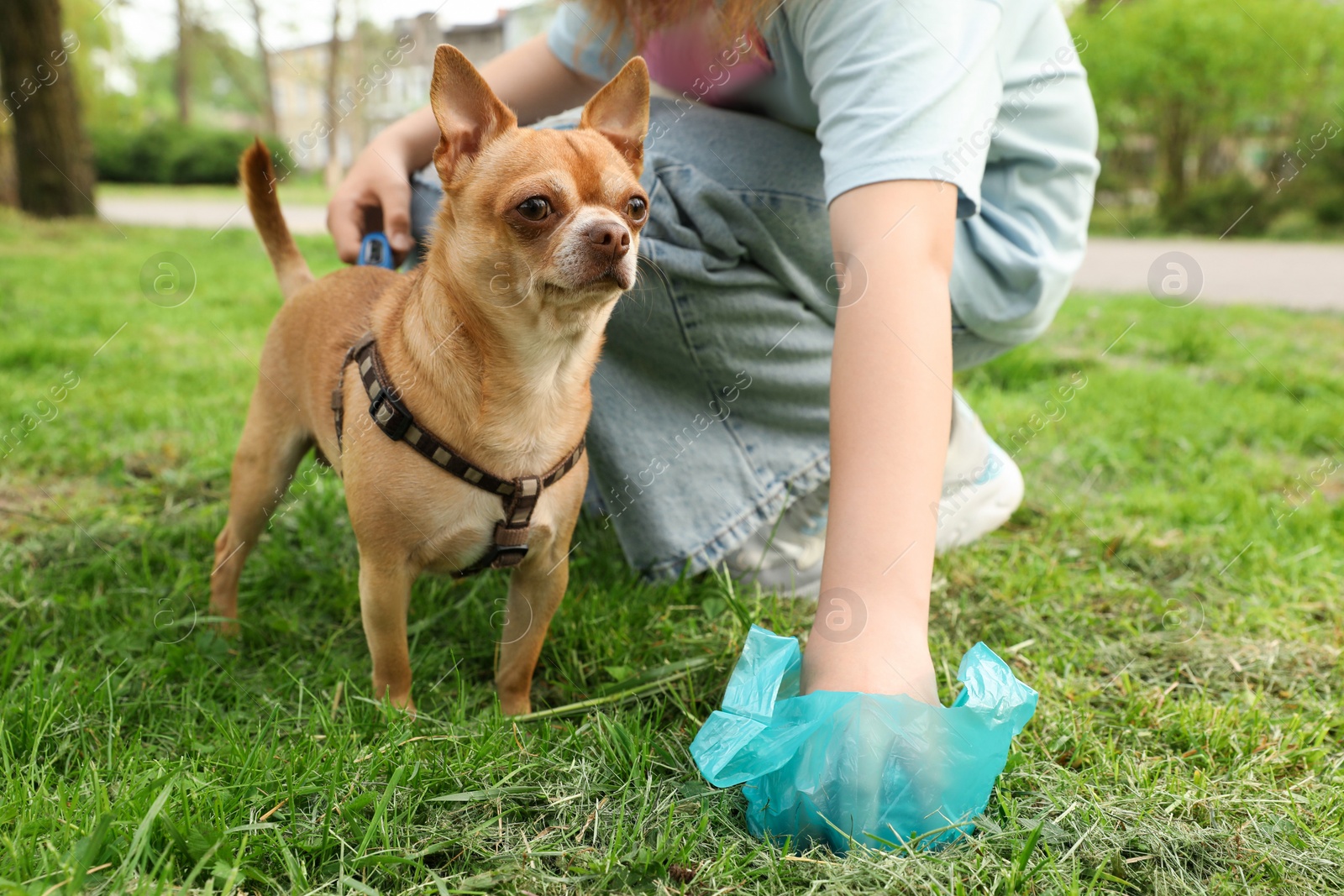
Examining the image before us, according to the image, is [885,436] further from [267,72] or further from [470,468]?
[267,72]

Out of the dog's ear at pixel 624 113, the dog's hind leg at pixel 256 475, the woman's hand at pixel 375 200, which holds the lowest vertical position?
the dog's hind leg at pixel 256 475

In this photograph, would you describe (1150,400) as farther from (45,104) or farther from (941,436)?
(45,104)

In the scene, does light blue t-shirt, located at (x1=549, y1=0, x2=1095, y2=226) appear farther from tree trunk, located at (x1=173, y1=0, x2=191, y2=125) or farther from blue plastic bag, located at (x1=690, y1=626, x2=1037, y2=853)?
tree trunk, located at (x1=173, y1=0, x2=191, y2=125)

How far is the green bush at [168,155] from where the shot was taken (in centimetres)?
2316

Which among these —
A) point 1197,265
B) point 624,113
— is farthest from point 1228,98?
point 624,113

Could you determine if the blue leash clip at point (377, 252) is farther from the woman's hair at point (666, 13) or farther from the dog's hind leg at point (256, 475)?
the woman's hair at point (666, 13)

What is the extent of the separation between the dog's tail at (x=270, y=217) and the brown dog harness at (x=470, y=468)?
686mm

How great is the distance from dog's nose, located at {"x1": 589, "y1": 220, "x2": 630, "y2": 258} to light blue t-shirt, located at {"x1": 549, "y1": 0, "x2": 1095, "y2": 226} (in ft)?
1.26

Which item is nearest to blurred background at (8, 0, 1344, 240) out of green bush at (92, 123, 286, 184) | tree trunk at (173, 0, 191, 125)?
green bush at (92, 123, 286, 184)

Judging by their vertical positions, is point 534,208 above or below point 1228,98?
above

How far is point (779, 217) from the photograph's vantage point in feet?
7.18

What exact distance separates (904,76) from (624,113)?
559 millimetres

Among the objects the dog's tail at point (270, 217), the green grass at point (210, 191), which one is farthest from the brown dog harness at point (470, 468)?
the green grass at point (210, 191)

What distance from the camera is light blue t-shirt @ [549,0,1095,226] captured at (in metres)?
1.60
